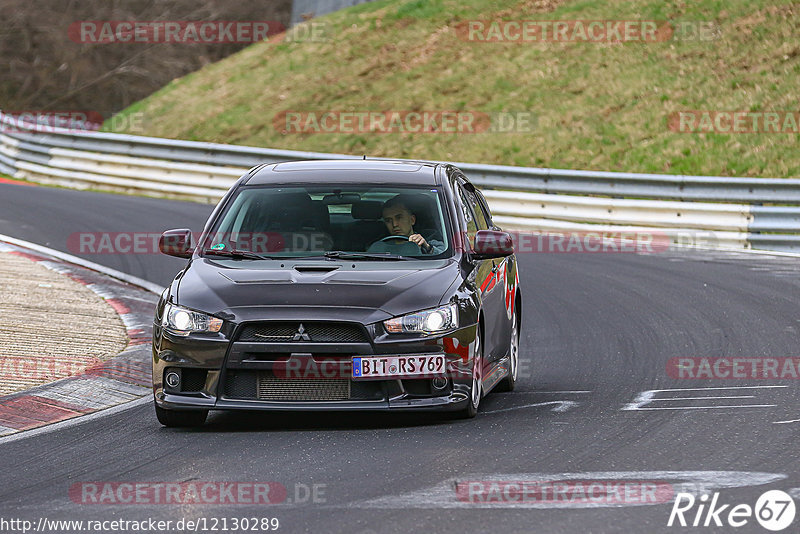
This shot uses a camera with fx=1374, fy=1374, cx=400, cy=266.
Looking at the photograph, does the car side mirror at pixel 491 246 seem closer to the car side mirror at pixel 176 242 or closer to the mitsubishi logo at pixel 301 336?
the mitsubishi logo at pixel 301 336

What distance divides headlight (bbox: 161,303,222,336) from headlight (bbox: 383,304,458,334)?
3.35 ft

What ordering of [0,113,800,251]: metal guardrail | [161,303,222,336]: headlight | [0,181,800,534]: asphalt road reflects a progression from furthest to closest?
[0,113,800,251]: metal guardrail
[161,303,222,336]: headlight
[0,181,800,534]: asphalt road

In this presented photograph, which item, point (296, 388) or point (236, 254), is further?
point (236, 254)

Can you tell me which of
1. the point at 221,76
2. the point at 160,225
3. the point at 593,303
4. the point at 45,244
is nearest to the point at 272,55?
the point at 221,76

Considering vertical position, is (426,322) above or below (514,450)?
above

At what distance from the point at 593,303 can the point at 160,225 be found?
27.4ft

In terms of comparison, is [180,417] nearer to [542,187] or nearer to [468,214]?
[468,214]

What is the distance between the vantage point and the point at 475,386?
8.45 meters

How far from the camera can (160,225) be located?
20656 mm

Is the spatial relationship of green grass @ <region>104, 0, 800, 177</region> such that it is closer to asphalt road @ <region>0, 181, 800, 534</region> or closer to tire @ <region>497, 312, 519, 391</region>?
asphalt road @ <region>0, 181, 800, 534</region>

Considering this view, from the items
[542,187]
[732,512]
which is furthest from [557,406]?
[542,187]

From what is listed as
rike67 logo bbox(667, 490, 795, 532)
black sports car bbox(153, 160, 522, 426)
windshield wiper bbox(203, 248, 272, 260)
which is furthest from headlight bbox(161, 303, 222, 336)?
rike67 logo bbox(667, 490, 795, 532)

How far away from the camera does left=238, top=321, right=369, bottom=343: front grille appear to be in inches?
311

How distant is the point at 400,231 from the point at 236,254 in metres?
1.09
